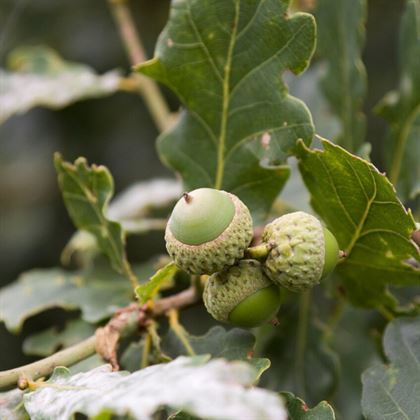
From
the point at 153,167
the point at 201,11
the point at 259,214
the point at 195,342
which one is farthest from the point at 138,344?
the point at 153,167

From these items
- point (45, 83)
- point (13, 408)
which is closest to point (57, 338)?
point (13, 408)

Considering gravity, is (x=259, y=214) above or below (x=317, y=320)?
above

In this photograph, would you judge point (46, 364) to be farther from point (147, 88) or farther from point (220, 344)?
point (147, 88)

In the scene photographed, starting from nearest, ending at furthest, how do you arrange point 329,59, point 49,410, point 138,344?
point 49,410
point 138,344
point 329,59

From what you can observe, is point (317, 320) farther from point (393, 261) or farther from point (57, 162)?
point (57, 162)

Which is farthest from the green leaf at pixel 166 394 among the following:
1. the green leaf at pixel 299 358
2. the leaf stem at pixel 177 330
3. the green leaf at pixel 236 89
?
the green leaf at pixel 299 358

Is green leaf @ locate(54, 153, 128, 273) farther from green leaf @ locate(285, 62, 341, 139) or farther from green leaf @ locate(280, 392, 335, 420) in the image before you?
green leaf @ locate(285, 62, 341, 139)
